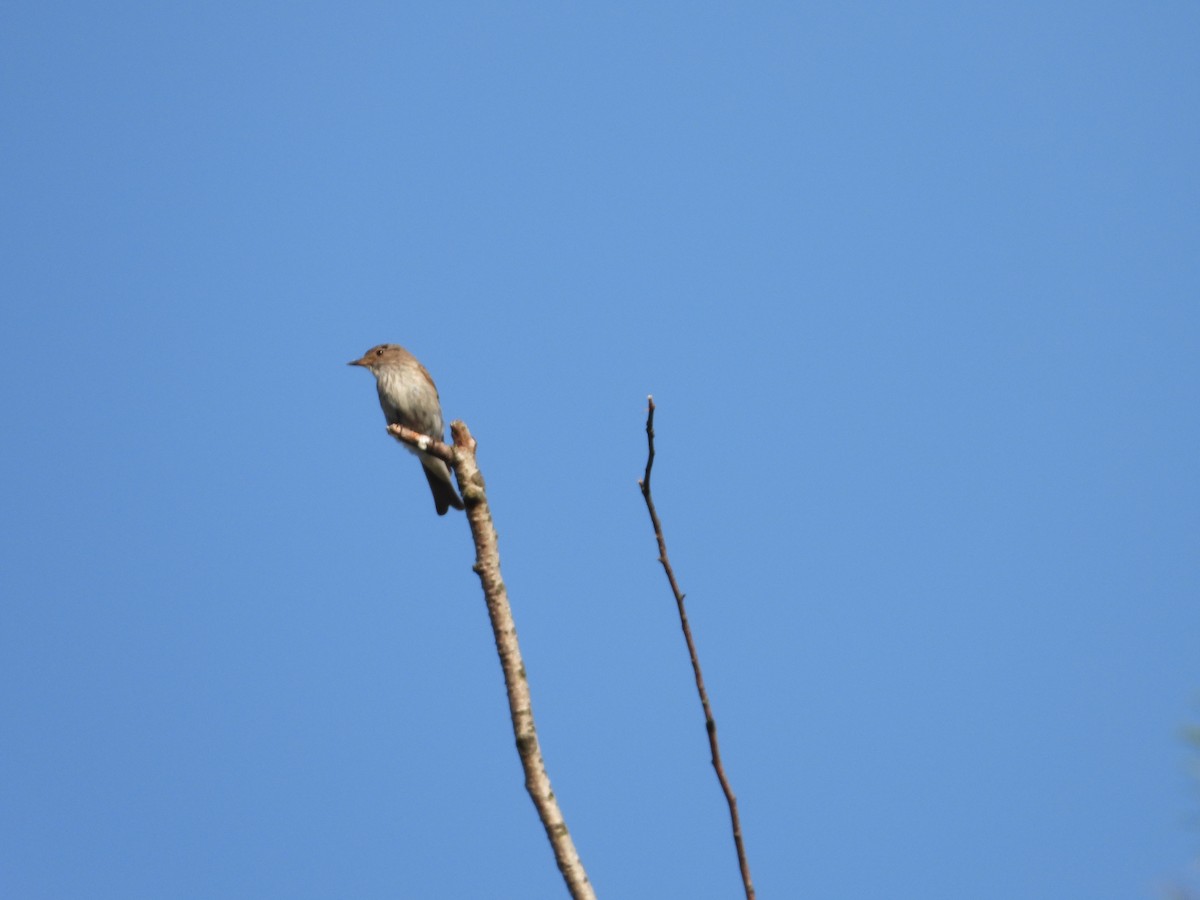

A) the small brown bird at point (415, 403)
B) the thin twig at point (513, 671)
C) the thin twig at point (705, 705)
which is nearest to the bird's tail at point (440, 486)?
the small brown bird at point (415, 403)

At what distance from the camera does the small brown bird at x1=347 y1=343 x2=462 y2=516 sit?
13.1 meters

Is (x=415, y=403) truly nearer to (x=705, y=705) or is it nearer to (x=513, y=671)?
(x=513, y=671)

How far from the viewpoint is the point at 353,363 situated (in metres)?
14.1

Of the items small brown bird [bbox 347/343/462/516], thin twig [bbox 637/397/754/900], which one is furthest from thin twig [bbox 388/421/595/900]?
small brown bird [bbox 347/343/462/516]

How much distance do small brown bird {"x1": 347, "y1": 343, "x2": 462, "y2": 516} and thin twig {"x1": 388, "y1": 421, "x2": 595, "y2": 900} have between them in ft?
24.6

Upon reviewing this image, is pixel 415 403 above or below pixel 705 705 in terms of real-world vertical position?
above

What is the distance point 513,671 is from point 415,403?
9317 mm

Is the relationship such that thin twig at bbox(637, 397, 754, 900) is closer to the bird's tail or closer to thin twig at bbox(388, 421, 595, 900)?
thin twig at bbox(388, 421, 595, 900)

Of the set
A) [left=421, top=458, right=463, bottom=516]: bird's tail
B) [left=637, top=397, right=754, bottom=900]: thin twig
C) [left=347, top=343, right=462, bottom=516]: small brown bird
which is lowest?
[left=637, top=397, right=754, bottom=900]: thin twig

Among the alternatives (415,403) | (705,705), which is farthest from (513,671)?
(415,403)

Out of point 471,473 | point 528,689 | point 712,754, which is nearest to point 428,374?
point 471,473

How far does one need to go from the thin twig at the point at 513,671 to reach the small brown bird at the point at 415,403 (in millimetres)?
7507

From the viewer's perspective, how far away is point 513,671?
4090mm

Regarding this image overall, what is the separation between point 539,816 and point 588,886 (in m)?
0.30
